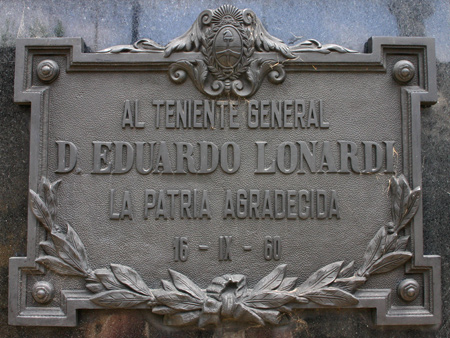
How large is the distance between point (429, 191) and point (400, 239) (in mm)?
436

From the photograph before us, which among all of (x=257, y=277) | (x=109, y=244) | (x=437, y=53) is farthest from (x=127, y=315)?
(x=437, y=53)

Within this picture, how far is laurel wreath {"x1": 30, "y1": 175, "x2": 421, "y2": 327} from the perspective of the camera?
8.82ft

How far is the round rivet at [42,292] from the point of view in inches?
107

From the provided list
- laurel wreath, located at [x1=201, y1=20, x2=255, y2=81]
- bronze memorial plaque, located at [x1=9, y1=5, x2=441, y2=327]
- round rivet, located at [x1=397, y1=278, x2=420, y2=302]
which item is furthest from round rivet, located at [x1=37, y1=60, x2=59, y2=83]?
round rivet, located at [x1=397, y1=278, x2=420, y2=302]

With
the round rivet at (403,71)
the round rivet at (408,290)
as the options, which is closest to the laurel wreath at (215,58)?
the round rivet at (403,71)

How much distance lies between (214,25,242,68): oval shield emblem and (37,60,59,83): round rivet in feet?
3.55

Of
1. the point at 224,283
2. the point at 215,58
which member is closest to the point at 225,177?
the point at 224,283

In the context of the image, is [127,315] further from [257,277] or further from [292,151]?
[292,151]

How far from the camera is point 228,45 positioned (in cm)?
281

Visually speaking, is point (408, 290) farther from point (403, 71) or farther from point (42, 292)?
point (42, 292)

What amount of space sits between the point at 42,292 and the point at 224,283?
1.15 meters

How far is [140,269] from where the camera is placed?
2773 millimetres

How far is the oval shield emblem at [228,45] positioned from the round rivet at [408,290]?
1.80 m

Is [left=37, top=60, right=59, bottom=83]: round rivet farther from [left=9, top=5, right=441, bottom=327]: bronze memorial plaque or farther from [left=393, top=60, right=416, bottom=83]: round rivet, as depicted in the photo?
[left=393, top=60, right=416, bottom=83]: round rivet
